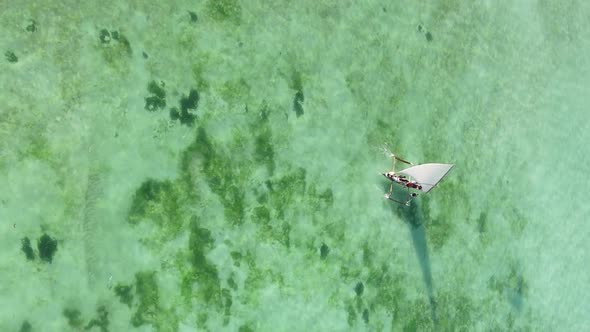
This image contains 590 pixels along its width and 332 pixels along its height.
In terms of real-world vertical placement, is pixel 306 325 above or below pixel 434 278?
below

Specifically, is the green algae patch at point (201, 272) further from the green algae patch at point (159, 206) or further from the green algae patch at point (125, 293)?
the green algae patch at point (125, 293)

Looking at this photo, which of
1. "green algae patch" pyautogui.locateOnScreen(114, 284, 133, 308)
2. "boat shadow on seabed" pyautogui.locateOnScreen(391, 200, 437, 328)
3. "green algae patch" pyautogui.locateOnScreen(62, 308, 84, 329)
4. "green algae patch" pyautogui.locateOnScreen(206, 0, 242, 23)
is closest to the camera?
"green algae patch" pyautogui.locateOnScreen(62, 308, 84, 329)

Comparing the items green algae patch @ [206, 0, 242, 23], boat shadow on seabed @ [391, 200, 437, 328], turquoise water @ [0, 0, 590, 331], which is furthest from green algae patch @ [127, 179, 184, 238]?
boat shadow on seabed @ [391, 200, 437, 328]

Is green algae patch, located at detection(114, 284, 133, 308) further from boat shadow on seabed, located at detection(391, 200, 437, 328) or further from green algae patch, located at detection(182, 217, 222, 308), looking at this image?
boat shadow on seabed, located at detection(391, 200, 437, 328)

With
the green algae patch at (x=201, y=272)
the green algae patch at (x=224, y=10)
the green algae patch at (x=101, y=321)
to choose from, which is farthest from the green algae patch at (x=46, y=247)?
the green algae patch at (x=224, y=10)

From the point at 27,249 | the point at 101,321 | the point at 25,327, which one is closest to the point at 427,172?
the point at 101,321

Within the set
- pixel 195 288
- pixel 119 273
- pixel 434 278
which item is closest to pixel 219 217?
pixel 195 288

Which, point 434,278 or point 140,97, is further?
point 434,278

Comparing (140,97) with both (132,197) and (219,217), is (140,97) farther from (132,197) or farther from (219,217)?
(219,217)
